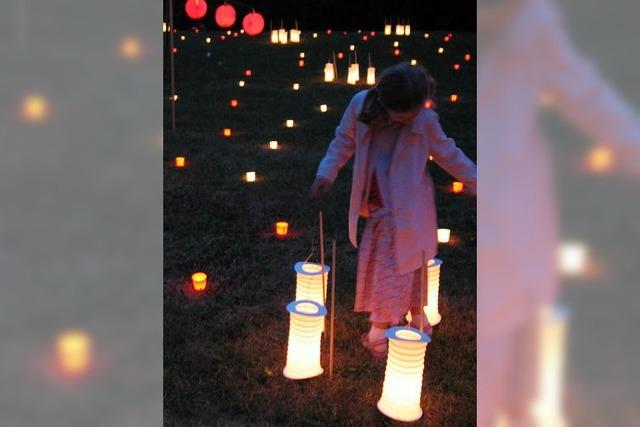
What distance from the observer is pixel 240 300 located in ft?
14.4

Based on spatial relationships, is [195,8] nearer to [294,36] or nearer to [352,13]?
[294,36]

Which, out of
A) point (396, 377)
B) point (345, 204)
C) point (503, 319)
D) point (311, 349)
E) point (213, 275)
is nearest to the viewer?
point (503, 319)

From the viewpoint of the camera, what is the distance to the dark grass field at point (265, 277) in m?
3.27

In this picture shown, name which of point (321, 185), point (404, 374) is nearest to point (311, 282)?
point (321, 185)

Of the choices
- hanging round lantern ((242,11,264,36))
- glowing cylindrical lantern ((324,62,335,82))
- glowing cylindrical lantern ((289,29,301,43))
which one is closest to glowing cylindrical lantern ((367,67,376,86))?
glowing cylindrical lantern ((324,62,335,82))

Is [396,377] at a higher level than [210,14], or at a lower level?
lower

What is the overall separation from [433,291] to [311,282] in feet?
2.43

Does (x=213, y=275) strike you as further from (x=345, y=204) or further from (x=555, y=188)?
(x=555, y=188)

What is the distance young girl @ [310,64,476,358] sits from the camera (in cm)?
335

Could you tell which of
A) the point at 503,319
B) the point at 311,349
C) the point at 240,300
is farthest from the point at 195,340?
the point at 503,319

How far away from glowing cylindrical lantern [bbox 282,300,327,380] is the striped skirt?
1.13 feet

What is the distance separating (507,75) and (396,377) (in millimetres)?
1932
